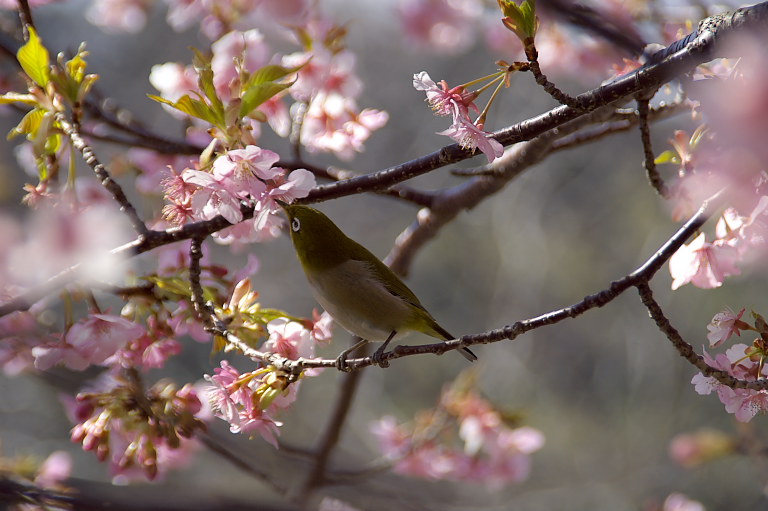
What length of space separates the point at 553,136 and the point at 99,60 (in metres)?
7.99

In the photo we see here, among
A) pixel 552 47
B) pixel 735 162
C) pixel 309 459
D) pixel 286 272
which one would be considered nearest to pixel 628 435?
pixel 286 272

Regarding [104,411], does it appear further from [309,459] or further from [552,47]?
[552,47]

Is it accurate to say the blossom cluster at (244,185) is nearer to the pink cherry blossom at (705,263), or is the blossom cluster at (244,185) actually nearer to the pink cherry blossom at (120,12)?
the pink cherry blossom at (705,263)

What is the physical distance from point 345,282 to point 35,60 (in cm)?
65

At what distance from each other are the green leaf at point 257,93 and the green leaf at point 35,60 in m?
0.33

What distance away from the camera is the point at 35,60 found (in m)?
1.04

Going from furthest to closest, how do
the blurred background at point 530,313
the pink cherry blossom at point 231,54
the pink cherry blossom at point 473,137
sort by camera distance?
1. the blurred background at point 530,313
2. the pink cherry blossom at point 231,54
3. the pink cherry blossom at point 473,137

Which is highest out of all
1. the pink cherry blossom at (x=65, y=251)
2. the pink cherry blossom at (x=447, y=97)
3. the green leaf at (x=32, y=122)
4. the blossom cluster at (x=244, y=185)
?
the green leaf at (x=32, y=122)

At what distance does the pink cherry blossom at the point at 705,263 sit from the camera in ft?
3.69

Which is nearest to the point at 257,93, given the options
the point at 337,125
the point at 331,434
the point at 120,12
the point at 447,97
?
the point at 447,97

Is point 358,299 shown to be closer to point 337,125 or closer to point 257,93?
point 257,93

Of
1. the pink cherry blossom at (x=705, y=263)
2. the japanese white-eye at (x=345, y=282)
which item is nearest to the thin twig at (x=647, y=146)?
the pink cherry blossom at (x=705, y=263)

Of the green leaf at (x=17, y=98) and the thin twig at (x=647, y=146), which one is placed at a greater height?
→ the thin twig at (x=647, y=146)

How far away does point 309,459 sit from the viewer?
6.12ft
